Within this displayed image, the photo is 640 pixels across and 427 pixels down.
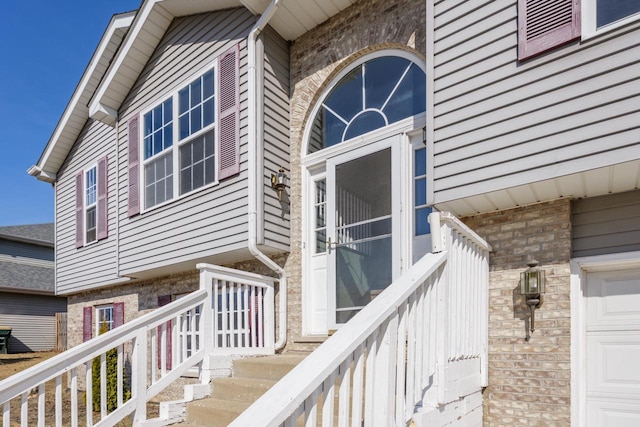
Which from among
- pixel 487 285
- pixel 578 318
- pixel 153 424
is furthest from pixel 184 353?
pixel 578 318

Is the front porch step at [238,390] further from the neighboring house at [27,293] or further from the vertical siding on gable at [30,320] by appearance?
the vertical siding on gable at [30,320]

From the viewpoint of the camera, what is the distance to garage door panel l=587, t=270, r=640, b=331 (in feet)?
10.8

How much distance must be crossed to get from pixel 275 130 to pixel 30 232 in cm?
2034

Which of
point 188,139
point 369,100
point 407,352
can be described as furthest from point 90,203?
point 407,352

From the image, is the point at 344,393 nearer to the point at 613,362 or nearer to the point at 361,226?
the point at 613,362

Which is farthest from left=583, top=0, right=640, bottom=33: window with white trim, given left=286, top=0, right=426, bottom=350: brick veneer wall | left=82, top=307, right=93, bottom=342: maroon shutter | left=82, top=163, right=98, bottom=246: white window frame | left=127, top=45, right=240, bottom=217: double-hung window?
left=82, top=307, right=93, bottom=342: maroon shutter

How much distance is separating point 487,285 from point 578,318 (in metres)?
0.67

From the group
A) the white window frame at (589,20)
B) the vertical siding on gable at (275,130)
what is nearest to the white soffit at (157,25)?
the vertical siding on gable at (275,130)

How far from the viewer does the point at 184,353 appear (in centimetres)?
445

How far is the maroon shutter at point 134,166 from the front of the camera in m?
7.31

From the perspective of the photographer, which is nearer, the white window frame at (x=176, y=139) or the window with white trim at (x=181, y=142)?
the white window frame at (x=176, y=139)

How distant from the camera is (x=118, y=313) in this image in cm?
859

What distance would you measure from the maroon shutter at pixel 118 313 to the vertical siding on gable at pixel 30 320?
1257 cm

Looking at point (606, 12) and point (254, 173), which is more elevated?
point (606, 12)
